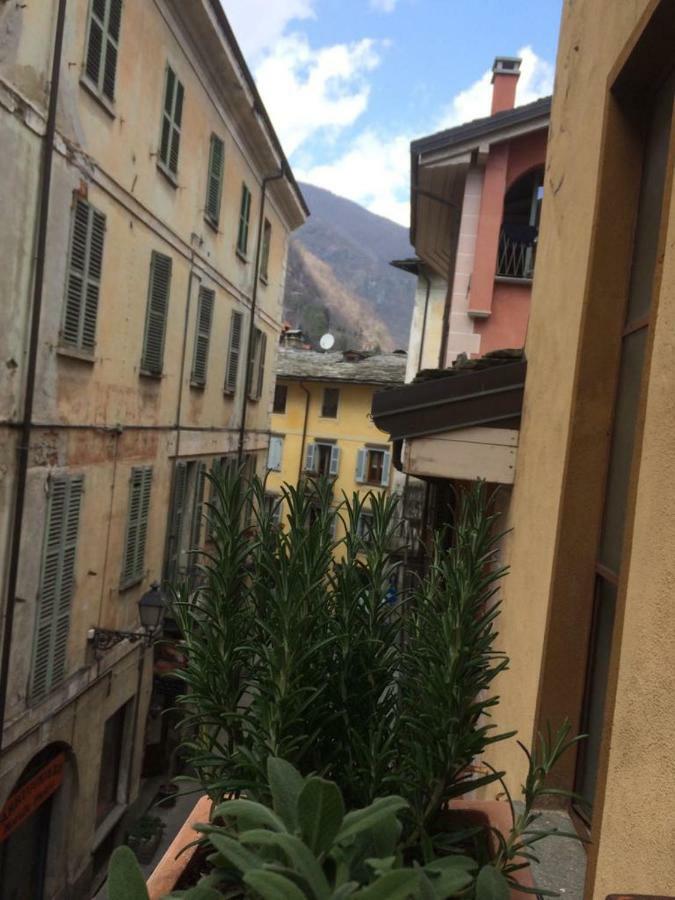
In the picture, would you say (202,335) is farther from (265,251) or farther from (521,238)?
(521,238)

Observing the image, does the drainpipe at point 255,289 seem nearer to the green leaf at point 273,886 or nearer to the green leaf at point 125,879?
the green leaf at point 125,879

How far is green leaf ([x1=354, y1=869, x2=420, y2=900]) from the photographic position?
3.32ft

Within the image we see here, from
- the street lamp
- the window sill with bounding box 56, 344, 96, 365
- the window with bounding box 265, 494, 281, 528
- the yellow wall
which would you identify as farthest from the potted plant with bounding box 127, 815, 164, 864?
the yellow wall

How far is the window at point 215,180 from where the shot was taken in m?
13.4

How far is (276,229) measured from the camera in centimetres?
1959

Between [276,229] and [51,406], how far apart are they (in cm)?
1234

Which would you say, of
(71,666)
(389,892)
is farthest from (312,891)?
(71,666)

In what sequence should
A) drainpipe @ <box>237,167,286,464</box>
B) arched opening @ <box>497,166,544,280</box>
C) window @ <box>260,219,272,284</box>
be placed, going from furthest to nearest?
window @ <box>260,219,272,284</box>
drainpipe @ <box>237,167,286,464</box>
arched opening @ <box>497,166,544,280</box>

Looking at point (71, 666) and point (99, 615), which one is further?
point (99, 615)

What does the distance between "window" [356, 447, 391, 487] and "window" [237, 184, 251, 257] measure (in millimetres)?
15428

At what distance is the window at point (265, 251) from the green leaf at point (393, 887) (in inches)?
703

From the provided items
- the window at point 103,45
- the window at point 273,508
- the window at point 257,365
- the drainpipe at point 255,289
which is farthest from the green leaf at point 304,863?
the window at point 257,365

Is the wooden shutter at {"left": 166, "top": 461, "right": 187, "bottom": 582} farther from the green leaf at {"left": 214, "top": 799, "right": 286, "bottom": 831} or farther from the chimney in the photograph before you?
the green leaf at {"left": 214, "top": 799, "right": 286, "bottom": 831}

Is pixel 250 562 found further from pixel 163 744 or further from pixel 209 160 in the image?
pixel 163 744
